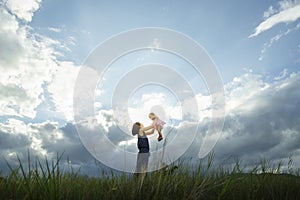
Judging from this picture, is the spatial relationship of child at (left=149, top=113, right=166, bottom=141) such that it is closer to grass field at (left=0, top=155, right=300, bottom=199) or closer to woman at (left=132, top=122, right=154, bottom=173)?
woman at (left=132, top=122, right=154, bottom=173)

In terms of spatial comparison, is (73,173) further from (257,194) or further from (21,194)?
(257,194)

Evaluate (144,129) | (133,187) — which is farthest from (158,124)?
(133,187)

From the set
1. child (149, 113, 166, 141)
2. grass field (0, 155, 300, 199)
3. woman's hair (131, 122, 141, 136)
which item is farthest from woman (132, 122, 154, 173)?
grass field (0, 155, 300, 199)

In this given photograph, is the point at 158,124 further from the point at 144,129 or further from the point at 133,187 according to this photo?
the point at 133,187

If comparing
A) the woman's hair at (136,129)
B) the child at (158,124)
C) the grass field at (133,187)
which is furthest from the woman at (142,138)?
the grass field at (133,187)

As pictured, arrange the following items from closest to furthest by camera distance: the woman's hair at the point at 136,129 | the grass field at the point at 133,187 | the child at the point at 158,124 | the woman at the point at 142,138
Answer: the grass field at the point at 133,187 < the child at the point at 158,124 < the woman at the point at 142,138 < the woman's hair at the point at 136,129

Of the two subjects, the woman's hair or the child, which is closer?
A: the child

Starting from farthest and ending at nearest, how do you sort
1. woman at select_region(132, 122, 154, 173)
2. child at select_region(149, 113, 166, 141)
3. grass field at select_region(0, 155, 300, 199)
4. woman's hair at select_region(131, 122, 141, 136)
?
1. woman's hair at select_region(131, 122, 141, 136)
2. woman at select_region(132, 122, 154, 173)
3. child at select_region(149, 113, 166, 141)
4. grass field at select_region(0, 155, 300, 199)

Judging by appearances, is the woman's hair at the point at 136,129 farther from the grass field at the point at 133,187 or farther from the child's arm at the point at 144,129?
the grass field at the point at 133,187

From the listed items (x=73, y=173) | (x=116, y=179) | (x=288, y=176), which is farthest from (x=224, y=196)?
(x=288, y=176)

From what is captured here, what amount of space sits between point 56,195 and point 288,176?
21.3 feet

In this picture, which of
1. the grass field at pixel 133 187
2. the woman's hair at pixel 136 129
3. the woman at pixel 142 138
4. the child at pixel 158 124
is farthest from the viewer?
the woman's hair at pixel 136 129

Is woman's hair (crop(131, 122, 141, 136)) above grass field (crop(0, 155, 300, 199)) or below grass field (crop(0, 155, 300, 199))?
above

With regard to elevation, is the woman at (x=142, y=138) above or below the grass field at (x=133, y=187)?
above
